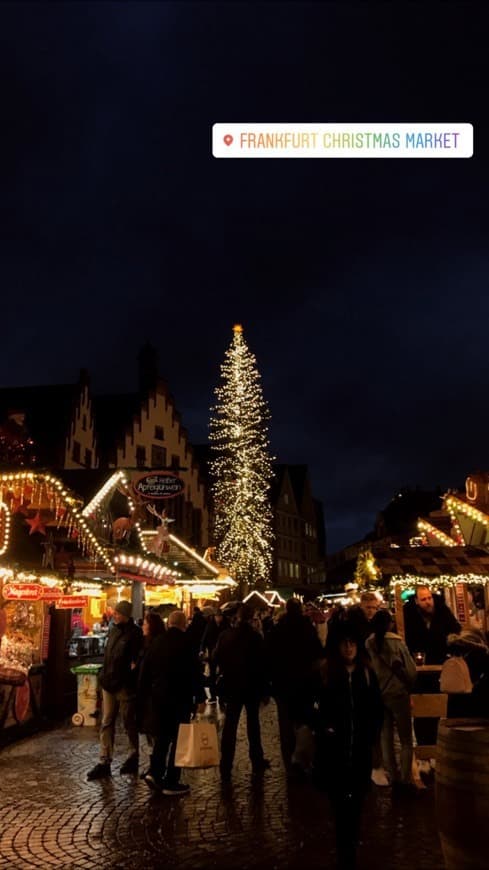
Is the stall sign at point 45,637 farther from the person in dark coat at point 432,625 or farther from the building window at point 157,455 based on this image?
the building window at point 157,455

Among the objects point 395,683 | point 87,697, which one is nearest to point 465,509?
point 87,697

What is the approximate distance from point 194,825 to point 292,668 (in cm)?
228

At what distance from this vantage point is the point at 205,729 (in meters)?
8.34

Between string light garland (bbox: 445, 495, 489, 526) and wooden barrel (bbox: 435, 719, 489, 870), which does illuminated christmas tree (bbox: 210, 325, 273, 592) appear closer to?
string light garland (bbox: 445, 495, 489, 526)

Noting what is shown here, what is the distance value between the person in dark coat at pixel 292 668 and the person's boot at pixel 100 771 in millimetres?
2066

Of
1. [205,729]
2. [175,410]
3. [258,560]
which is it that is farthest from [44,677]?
[258,560]

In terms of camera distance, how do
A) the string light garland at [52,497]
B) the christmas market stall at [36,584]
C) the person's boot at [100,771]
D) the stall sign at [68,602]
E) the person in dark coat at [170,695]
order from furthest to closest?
the stall sign at [68,602] → the christmas market stall at [36,584] → the string light garland at [52,497] → the person's boot at [100,771] → the person in dark coat at [170,695]

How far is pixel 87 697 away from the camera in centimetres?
1338

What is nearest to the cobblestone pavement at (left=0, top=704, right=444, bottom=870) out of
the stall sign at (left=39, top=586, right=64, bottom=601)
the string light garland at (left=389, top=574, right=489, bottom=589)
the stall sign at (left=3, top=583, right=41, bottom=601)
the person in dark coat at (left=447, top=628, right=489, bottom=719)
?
the person in dark coat at (left=447, top=628, right=489, bottom=719)

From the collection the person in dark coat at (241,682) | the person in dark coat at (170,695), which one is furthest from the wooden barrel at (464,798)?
the person in dark coat at (241,682)

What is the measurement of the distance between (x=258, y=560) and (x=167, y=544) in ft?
78.1

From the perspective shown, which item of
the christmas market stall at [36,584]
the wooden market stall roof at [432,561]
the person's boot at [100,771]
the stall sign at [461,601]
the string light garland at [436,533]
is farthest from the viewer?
the string light garland at [436,533]

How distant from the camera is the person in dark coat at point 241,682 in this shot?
9.09 meters

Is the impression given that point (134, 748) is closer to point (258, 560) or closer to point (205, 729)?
point (205, 729)
